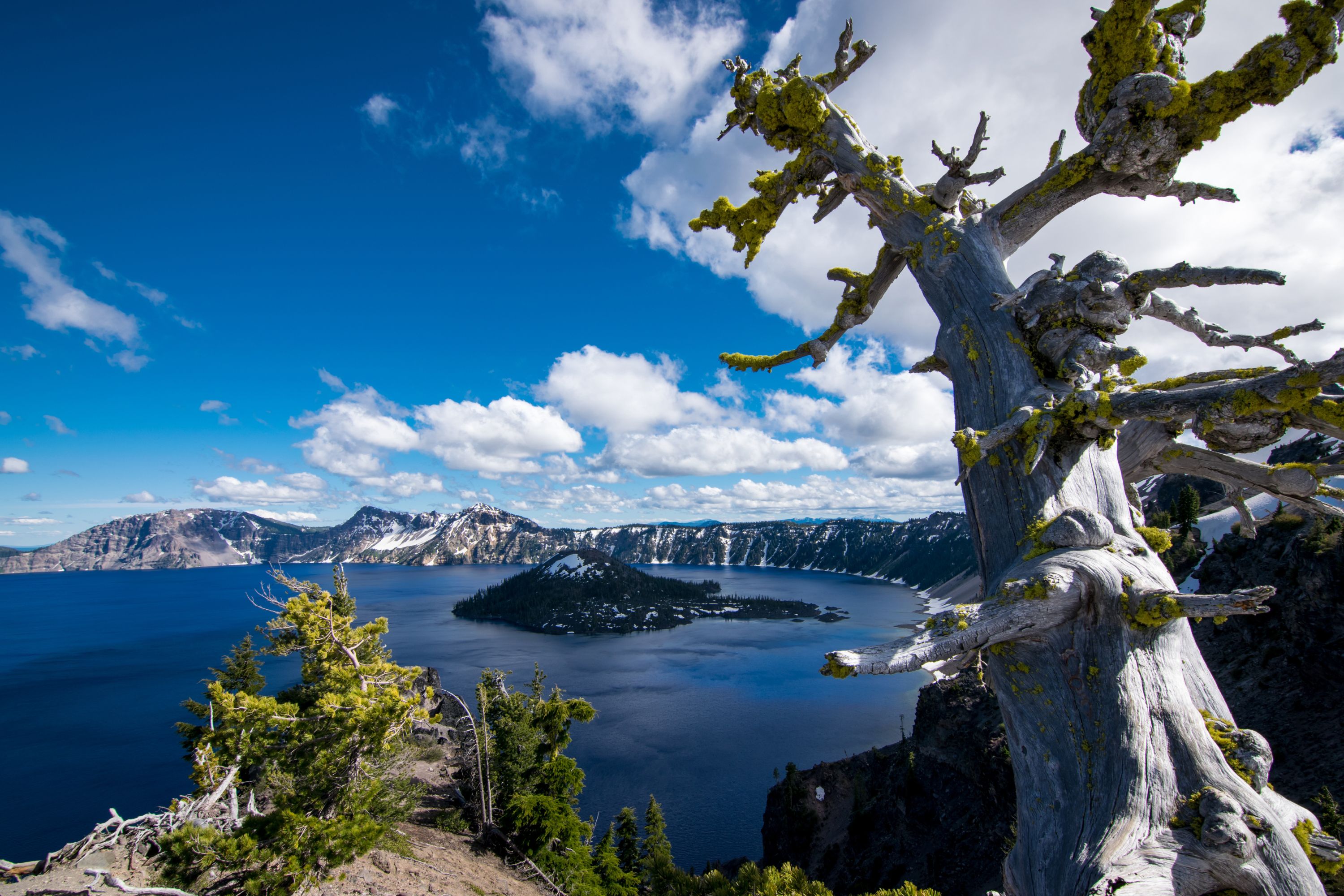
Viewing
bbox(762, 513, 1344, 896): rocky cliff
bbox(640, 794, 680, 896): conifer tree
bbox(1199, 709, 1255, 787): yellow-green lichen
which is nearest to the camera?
bbox(1199, 709, 1255, 787): yellow-green lichen

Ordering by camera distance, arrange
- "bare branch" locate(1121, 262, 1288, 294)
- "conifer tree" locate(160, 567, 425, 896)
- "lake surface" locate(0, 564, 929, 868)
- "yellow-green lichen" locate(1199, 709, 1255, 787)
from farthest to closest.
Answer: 1. "lake surface" locate(0, 564, 929, 868)
2. "conifer tree" locate(160, 567, 425, 896)
3. "bare branch" locate(1121, 262, 1288, 294)
4. "yellow-green lichen" locate(1199, 709, 1255, 787)

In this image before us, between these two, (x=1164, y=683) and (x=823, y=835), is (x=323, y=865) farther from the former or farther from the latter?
(x=823, y=835)

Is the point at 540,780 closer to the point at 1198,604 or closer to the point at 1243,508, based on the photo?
the point at 1243,508

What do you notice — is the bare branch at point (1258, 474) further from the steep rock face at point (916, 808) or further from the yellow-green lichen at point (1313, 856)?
the steep rock face at point (916, 808)

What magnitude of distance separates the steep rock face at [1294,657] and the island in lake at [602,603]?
328 ft

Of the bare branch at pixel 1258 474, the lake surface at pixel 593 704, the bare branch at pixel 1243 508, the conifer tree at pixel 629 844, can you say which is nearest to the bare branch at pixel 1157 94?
the bare branch at pixel 1258 474

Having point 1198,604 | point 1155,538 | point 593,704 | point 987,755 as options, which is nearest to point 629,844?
point 987,755

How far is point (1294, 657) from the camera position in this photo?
2402 cm

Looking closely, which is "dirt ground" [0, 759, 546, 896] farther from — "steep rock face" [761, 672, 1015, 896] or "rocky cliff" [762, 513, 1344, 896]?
"steep rock face" [761, 672, 1015, 896]

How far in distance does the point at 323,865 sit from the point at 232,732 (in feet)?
11.7

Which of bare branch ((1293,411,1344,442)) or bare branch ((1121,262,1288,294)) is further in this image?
bare branch ((1121,262,1288,294))

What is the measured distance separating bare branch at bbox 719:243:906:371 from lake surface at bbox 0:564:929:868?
7.53 meters

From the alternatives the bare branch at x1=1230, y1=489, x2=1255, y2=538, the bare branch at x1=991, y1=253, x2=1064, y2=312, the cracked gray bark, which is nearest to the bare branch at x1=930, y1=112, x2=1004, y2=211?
the cracked gray bark

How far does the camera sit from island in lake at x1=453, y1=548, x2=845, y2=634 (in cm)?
12444
